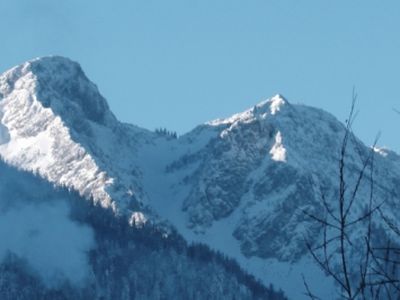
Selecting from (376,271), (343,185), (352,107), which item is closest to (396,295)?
(376,271)

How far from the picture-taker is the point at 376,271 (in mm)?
12141

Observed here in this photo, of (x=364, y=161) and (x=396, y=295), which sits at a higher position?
(x=364, y=161)

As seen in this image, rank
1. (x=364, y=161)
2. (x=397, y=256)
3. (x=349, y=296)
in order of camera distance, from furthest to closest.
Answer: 1. (x=364, y=161)
2. (x=397, y=256)
3. (x=349, y=296)

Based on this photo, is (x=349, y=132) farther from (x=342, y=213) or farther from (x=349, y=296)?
(x=349, y=296)

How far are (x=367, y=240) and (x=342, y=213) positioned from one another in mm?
344

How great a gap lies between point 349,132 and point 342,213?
1821 mm

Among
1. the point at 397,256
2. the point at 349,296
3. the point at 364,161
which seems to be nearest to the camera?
the point at 349,296

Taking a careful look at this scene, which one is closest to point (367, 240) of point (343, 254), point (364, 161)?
point (343, 254)

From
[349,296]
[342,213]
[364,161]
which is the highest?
[364,161]

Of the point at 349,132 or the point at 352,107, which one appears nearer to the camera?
the point at 352,107

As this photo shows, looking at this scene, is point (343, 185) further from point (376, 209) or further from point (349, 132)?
point (349, 132)

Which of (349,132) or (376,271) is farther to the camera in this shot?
(349,132)

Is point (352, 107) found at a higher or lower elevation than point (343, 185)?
higher

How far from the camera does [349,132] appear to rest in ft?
46.4
